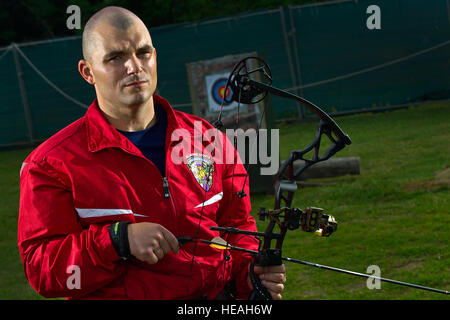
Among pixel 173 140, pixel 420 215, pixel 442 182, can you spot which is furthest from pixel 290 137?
pixel 173 140

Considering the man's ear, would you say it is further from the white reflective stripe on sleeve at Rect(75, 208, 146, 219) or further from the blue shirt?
the white reflective stripe on sleeve at Rect(75, 208, 146, 219)

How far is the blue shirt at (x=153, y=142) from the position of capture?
188 cm

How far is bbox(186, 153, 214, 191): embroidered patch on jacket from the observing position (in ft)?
6.21

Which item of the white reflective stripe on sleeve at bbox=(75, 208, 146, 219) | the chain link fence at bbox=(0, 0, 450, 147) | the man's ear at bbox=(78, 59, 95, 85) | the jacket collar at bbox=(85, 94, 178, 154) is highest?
the chain link fence at bbox=(0, 0, 450, 147)

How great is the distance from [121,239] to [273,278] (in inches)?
17.0

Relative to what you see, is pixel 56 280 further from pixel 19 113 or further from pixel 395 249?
pixel 19 113

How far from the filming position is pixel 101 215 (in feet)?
5.69

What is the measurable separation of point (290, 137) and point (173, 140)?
8.18 m

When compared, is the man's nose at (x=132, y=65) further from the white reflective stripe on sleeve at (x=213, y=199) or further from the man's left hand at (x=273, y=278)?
the man's left hand at (x=273, y=278)

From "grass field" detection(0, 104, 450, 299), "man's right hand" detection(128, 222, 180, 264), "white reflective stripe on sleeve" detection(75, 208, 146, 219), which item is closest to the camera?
"man's right hand" detection(128, 222, 180, 264)

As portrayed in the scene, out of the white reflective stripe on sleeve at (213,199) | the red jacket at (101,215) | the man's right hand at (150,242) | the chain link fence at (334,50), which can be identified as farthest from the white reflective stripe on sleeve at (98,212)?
the chain link fence at (334,50)

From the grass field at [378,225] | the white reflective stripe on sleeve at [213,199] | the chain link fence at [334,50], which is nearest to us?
the white reflective stripe on sleeve at [213,199]

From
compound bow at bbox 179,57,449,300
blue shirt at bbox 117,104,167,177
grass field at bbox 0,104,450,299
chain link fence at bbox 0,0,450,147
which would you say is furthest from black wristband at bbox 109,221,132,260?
chain link fence at bbox 0,0,450,147

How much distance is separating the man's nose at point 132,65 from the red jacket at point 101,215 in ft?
0.56
